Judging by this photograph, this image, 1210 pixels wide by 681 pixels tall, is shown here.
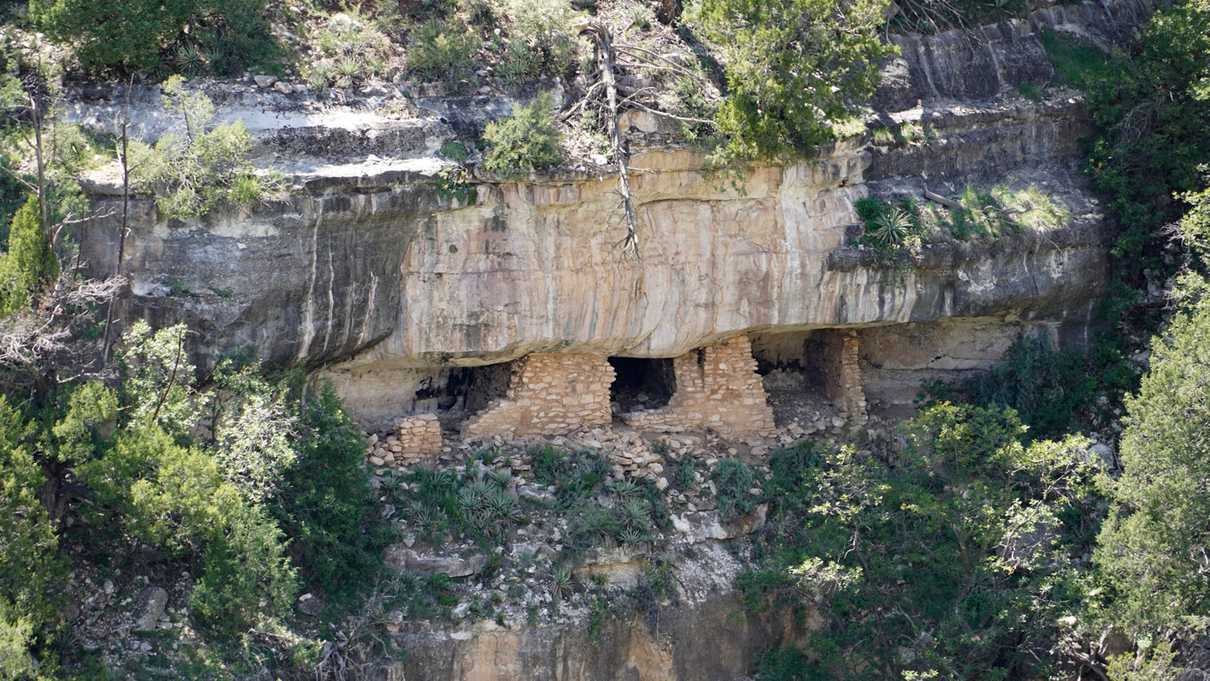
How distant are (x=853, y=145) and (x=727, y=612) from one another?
6.44m

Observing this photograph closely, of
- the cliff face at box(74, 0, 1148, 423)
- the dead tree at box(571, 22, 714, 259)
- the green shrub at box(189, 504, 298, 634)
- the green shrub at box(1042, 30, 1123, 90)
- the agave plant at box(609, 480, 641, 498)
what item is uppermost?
the green shrub at box(1042, 30, 1123, 90)

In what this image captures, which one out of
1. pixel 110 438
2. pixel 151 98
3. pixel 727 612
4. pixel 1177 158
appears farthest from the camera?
pixel 1177 158

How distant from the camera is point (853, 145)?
70.8 feet

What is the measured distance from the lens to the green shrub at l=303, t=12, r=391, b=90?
790 inches

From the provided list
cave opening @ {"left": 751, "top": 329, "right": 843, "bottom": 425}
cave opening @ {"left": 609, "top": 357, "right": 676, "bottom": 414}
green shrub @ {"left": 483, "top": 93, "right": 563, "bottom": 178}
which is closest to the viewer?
green shrub @ {"left": 483, "top": 93, "right": 563, "bottom": 178}

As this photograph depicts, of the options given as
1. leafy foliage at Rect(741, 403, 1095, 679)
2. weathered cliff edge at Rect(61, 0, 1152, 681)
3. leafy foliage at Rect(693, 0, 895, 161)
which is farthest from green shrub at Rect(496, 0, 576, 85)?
leafy foliage at Rect(741, 403, 1095, 679)

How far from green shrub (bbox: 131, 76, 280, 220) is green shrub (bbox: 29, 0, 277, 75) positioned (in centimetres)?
87

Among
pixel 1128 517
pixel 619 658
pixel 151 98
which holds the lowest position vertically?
pixel 619 658

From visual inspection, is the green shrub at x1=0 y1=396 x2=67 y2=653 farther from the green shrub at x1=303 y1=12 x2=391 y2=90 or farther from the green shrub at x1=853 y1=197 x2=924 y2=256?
the green shrub at x1=853 y1=197 x2=924 y2=256

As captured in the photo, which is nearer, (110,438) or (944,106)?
(110,438)

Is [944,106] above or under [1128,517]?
above

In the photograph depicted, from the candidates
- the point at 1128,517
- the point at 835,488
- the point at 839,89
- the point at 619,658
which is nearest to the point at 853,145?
the point at 839,89

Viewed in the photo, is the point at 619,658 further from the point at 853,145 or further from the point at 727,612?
the point at 853,145

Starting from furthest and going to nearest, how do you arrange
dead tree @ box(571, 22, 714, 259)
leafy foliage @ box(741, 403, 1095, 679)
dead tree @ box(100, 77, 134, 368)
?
dead tree @ box(571, 22, 714, 259) → leafy foliage @ box(741, 403, 1095, 679) → dead tree @ box(100, 77, 134, 368)
